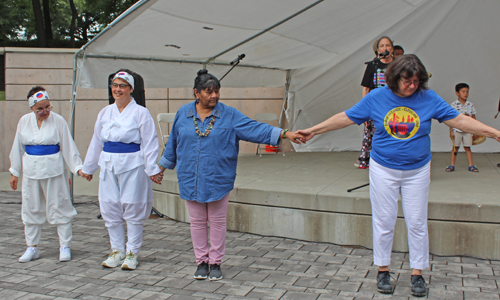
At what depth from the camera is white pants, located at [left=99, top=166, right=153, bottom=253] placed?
391 centimetres

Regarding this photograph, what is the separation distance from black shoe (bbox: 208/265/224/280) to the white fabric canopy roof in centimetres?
287

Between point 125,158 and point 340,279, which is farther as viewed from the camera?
point 125,158

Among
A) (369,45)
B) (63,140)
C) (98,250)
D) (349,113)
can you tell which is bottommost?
(98,250)

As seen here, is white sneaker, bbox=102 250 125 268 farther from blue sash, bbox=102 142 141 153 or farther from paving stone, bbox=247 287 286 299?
paving stone, bbox=247 287 286 299

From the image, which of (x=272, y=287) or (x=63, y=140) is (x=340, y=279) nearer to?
(x=272, y=287)

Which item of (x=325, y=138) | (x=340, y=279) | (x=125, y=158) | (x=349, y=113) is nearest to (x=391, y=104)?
(x=349, y=113)

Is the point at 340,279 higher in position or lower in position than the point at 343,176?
lower

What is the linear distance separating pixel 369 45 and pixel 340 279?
232 inches

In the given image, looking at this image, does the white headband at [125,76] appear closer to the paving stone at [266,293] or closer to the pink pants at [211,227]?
the pink pants at [211,227]

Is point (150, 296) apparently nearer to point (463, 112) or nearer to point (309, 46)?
point (463, 112)

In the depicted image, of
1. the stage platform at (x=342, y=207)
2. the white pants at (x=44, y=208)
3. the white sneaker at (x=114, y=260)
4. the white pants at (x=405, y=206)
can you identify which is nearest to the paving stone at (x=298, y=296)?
the white pants at (x=405, y=206)

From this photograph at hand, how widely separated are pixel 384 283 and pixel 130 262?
2.13m

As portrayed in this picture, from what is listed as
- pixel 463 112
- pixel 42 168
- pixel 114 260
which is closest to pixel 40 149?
pixel 42 168

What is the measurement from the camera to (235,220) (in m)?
5.15
